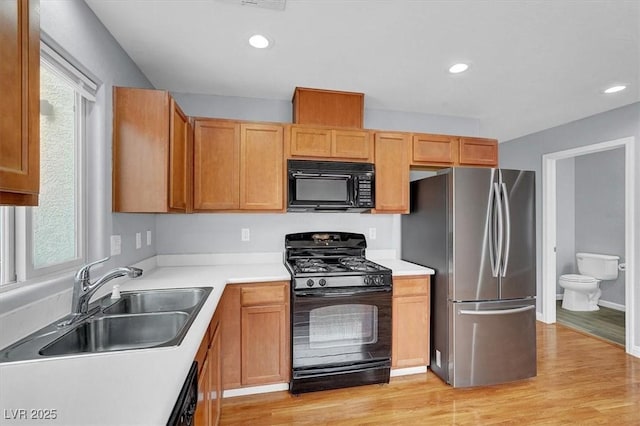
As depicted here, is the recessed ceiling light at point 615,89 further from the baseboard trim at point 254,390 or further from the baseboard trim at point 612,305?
the baseboard trim at point 254,390

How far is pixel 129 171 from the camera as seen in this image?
188 centimetres

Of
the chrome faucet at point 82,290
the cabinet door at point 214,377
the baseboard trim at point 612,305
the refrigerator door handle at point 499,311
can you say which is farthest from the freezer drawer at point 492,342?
the baseboard trim at point 612,305

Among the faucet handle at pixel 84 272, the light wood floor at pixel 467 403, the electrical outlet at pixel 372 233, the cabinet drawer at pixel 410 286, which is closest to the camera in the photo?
the faucet handle at pixel 84 272

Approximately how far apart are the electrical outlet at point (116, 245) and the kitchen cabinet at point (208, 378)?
78cm

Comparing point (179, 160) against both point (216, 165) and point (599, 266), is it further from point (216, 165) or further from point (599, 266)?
point (599, 266)

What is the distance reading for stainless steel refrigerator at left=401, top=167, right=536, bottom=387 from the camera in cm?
244

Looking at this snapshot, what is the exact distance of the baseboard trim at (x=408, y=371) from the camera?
8.66 feet

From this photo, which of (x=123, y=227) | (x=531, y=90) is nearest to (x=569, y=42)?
(x=531, y=90)

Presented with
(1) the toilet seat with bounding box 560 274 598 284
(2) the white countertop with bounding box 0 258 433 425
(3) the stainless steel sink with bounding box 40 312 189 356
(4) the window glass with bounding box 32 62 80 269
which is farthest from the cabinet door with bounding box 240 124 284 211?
(1) the toilet seat with bounding box 560 274 598 284

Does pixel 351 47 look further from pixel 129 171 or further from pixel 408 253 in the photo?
pixel 408 253

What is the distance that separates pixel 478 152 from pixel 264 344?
2.71 metres

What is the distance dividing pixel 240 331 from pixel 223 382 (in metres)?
0.40

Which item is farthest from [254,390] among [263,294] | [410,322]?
[410,322]

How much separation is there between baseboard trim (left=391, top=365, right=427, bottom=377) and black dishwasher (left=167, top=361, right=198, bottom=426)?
6.66 ft
